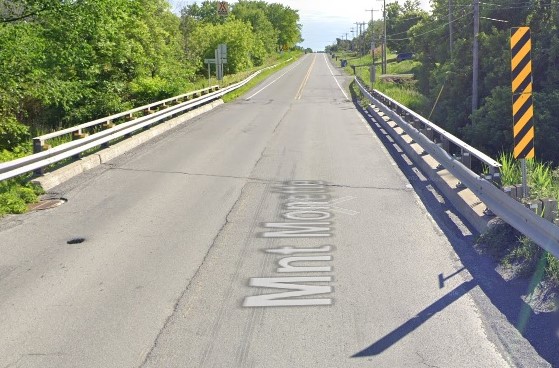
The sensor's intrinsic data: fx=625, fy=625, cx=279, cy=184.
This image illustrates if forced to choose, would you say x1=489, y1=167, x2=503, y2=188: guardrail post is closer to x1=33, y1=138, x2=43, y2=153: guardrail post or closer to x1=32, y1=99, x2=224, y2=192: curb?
x1=32, y1=99, x2=224, y2=192: curb

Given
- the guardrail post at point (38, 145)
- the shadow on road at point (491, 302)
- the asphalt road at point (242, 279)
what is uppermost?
the guardrail post at point (38, 145)

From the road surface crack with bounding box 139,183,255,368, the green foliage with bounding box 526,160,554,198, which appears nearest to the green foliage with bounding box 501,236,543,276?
the green foliage with bounding box 526,160,554,198

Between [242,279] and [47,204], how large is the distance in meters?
4.92

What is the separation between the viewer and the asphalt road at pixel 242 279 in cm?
477

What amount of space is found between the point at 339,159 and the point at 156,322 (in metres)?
9.13

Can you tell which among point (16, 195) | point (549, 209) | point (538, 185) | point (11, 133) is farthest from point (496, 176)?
point (11, 133)

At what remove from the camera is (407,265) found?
6695 millimetres

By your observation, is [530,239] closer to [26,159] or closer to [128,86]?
[26,159]

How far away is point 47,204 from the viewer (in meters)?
9.91

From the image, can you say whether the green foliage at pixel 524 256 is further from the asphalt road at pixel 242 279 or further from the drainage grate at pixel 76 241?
the drainage grate at pixel 76 241

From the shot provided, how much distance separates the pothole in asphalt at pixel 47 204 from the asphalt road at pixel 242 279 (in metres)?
0.22

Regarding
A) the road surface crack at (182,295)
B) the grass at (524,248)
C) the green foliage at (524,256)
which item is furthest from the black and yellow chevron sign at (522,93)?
the road surface crack at (182,295)

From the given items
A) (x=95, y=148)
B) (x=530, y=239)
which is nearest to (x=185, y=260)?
(x=530, y=239)

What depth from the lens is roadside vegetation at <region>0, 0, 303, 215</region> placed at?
17.4 meters
